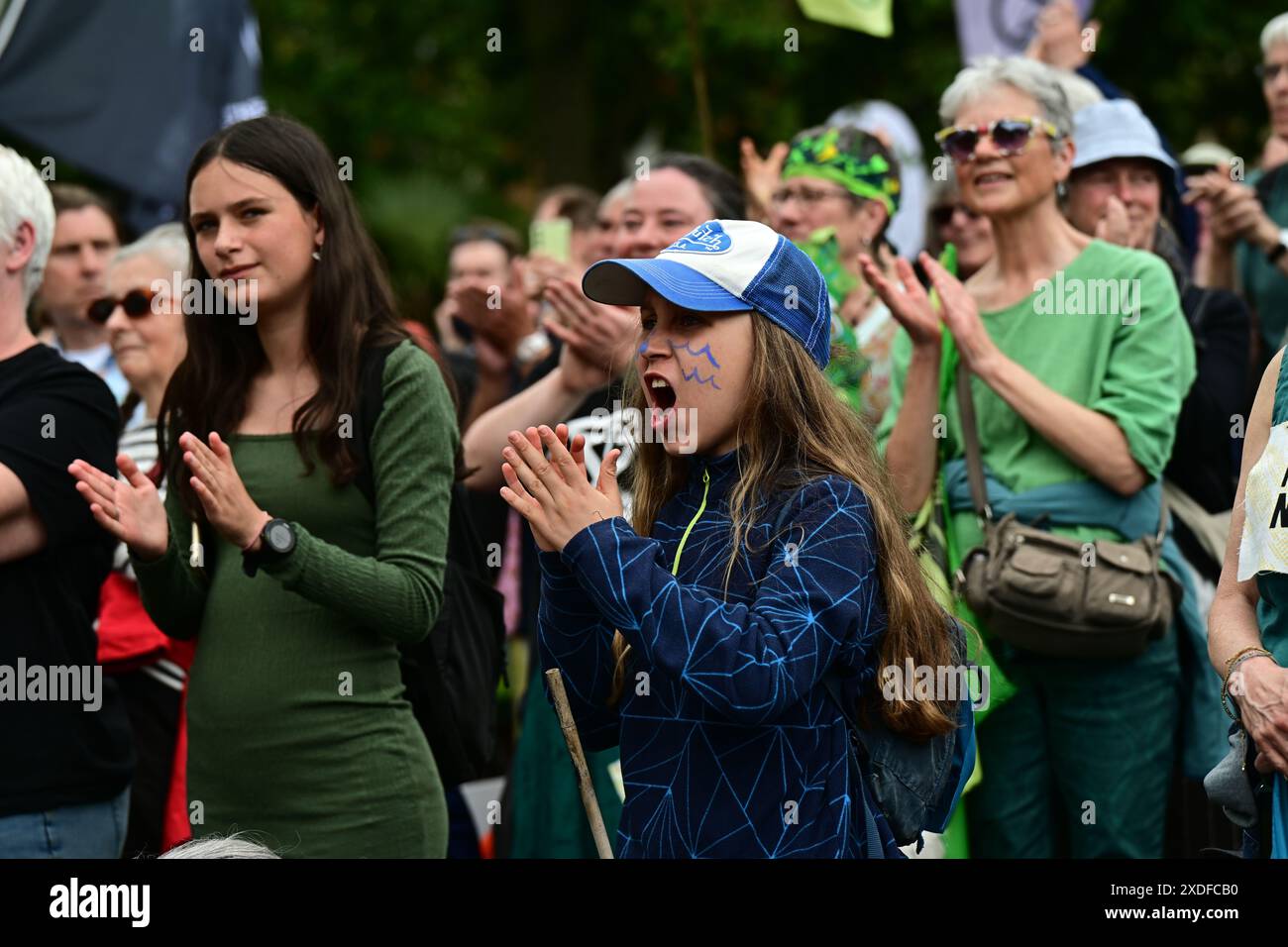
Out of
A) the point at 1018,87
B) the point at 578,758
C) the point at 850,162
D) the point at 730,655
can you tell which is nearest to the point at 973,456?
the point at 1018,87

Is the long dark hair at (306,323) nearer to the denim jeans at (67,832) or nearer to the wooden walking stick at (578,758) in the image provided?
the denim jeans at (67,832)

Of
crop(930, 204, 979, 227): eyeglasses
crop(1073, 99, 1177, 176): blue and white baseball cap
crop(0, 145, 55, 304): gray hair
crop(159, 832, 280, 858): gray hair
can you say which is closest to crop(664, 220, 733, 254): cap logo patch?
crop(159, 832, 280, 858): gray hair

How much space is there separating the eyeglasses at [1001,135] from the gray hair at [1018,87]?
0.05 meters

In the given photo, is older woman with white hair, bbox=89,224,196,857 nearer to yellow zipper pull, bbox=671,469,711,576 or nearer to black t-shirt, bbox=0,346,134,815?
black t-shirt, bbox=0,346,134,815

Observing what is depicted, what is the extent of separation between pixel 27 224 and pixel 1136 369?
280 centimetres

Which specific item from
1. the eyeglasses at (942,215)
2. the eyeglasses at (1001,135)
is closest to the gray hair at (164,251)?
the eyeglasses at (1001,135)

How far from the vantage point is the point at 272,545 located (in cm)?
349

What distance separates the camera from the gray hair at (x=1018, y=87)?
16.5ft

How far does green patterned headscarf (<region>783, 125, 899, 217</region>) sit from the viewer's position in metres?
5.58

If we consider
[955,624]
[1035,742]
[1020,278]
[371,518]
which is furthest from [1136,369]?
[371,518]

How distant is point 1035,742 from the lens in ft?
15.8

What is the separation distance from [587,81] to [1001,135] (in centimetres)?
1251
